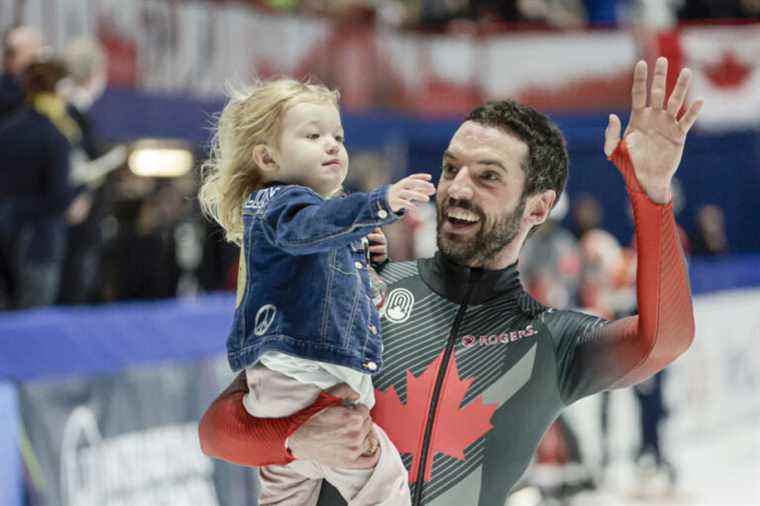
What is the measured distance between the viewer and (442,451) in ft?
9.33

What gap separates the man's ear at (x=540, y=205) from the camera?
2989 mm

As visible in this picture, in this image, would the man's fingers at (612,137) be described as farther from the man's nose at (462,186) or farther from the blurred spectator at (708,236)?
the blurred spectator at (708,236)

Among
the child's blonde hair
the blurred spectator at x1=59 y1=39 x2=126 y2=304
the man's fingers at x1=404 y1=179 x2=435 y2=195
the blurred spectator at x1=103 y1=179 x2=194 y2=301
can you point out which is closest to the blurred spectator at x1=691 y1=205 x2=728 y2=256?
the blurred spectator at x1=103 y1=179 x2=194 y2=301

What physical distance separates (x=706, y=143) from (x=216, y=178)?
17.5 m

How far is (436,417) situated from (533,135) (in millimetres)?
710

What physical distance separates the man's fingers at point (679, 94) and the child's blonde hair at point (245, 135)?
739 millimetres

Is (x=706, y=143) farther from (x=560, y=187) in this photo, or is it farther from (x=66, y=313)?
(x=560, y=187)

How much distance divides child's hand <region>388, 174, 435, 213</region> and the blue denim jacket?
0.78ft

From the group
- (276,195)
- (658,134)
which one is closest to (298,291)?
(276,195)

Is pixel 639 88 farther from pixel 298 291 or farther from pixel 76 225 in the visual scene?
pixel 76 225

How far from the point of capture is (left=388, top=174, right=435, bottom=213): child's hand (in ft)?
7.34

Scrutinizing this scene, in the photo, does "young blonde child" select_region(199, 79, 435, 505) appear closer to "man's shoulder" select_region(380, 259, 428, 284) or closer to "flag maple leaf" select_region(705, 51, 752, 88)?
"man's shoulder" select_region(380, 259, 428, 284)

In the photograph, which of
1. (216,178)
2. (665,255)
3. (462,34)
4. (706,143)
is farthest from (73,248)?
(706,143)

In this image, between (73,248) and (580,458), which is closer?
(73,248)
